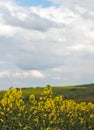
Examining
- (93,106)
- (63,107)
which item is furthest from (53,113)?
(93,106)

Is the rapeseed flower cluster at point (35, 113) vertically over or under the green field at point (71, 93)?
under

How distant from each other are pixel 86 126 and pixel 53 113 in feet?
15.7

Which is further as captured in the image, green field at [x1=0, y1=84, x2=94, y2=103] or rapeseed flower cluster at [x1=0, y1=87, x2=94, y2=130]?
green field at [x1=0, y1=84, x2=94, y2=103]

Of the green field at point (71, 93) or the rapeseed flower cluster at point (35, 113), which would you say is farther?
the green field at point (71, 93)

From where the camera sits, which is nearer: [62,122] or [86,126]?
[62,122]

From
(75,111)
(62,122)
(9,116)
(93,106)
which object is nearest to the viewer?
(9,116)

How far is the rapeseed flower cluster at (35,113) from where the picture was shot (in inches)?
835

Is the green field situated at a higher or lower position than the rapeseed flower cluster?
higher

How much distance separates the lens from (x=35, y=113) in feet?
76.2

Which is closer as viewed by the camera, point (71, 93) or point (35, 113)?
point (35, 113)

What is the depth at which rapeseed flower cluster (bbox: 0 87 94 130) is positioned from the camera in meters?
21.2

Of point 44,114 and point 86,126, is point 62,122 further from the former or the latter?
point 86,126

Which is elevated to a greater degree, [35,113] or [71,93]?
Result: [71,93]

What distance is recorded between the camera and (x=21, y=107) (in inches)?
856
